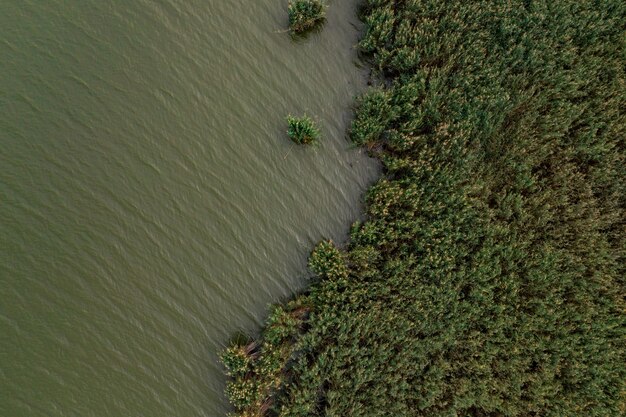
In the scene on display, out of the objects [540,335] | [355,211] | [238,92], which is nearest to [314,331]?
[355,211]

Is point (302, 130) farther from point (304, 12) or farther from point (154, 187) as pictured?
point (154, 187)

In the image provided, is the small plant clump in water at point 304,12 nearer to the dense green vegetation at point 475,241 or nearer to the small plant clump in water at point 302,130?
the dense green vegetation at point 475,241

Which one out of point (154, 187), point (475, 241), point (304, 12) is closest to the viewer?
point (475, 241)

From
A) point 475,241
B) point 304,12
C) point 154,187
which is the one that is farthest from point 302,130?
point 475,241

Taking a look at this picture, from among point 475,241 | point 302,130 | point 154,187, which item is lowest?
point 475,241

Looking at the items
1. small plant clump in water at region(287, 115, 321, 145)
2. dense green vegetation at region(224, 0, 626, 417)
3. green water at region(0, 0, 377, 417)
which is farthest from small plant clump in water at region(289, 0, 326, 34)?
small plant clump in water at region(287, 115, 321, 145)

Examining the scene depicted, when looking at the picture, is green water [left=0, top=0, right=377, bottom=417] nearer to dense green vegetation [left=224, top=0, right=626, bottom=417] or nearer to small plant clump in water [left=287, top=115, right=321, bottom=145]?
small plant clump in water [left=287, top=115, right=321, bottom=145]
